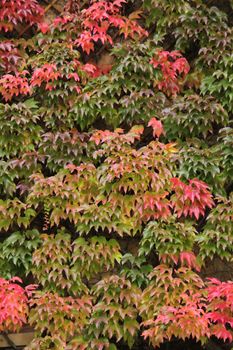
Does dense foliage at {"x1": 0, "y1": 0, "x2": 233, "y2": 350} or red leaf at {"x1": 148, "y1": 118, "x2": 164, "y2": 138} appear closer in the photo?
dense foliage at {"x1": 0, "y1": 0, "x2": 233, "y2": 350}

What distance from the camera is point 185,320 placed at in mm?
4070

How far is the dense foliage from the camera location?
4344 millimetres

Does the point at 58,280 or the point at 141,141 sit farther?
the point at 141,141

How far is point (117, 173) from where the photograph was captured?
4398 millimetres

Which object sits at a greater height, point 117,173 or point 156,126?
point 156,126

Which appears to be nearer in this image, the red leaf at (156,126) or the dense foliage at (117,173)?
the dense foliage at (117,173)

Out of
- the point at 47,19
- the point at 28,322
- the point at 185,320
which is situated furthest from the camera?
the point at 47,19

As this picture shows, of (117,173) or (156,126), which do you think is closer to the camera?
(117,173)

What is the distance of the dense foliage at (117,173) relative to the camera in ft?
14.3

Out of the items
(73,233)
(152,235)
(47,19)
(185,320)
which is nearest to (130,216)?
(152,235)

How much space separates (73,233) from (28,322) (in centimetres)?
80

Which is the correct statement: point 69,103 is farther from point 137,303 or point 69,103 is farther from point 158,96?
point 137,303

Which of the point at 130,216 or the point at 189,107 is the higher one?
the point at 189,107

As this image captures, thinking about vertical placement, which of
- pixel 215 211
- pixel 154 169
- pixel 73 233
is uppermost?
pixel 154 169
